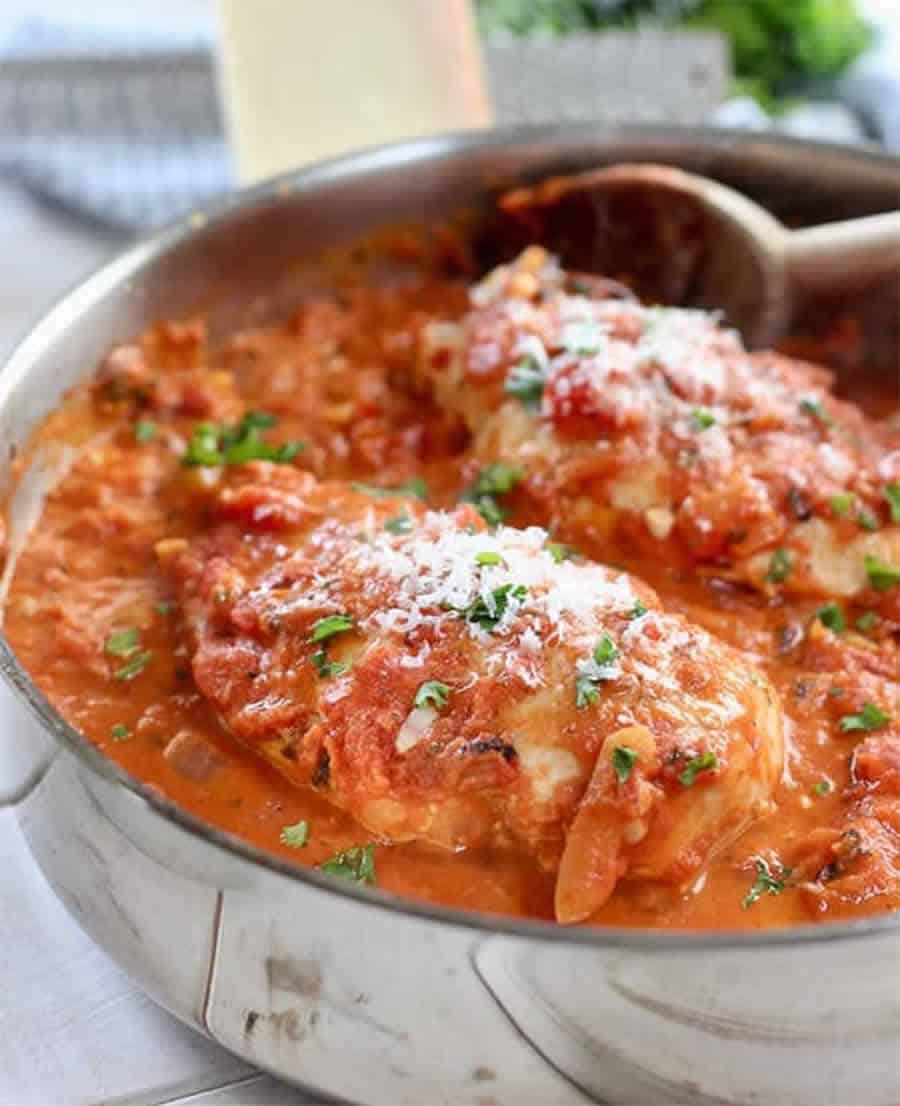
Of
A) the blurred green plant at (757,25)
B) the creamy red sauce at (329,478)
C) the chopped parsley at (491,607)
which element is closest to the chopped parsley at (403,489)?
the creamy red sauce at (329,478)

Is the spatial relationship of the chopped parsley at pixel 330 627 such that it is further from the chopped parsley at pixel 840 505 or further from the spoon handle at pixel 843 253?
the spoon handle at pixel 843 253

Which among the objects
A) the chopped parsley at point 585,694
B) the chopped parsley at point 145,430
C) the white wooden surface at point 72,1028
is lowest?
the white wooden surface at point 72,1028

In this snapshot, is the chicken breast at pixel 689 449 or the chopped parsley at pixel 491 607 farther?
the chicken breast at pixel 689 449

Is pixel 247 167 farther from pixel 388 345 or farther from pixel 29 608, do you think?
pixel 29 608

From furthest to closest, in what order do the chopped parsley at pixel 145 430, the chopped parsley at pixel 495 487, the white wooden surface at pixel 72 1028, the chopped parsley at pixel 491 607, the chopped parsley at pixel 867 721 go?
the chopped parsley at pixel 145 430, the chopped parsley at pixel 495 487, the chopped parsley at pixel 867 721, the chopped parsley at pixel 491 607, the white wooden surface at pixel 72 1028

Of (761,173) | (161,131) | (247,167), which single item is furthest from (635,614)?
(161,131)

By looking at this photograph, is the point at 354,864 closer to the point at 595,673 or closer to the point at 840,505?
the point at 595,673
